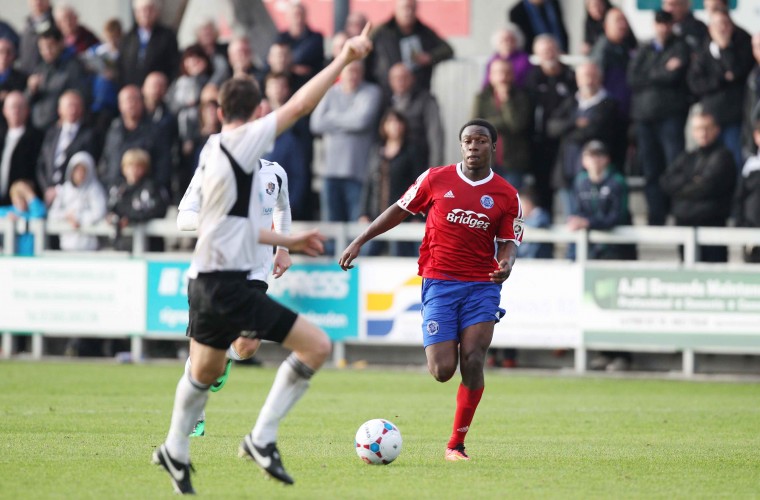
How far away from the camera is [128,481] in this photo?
8.16 meters

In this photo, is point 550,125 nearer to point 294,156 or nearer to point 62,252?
point 294,156

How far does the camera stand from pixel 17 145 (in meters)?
19.3

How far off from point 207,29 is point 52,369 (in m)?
5.05

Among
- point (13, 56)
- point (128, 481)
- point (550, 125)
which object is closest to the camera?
point (128, 481)

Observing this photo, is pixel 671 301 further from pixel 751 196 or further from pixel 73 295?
pixel 73 295

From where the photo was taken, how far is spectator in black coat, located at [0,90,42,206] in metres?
19.2

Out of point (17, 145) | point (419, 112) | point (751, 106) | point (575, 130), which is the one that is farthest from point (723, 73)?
point (17, 145)

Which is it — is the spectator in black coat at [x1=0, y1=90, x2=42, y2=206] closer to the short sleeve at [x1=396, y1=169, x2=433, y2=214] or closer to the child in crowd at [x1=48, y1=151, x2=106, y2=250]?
the child in crowd at [x1=48, y1=151, x2=106, y2=250]

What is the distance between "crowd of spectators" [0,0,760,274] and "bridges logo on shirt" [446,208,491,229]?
6.80m

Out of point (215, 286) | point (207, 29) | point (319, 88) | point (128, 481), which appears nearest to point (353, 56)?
point (319, 88)

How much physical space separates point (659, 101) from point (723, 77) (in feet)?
2.57

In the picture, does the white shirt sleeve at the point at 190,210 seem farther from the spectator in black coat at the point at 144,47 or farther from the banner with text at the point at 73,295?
the spectator in black coat at the point at 144,47

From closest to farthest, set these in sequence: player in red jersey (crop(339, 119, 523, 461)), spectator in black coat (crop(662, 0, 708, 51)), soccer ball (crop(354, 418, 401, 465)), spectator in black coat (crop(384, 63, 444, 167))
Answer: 1. soccer ball (crop(354, 418, 401, 465))
2. player in red jersey (crop(339, 119, 523, 461))
3. spectator in black coat (crop(662, 0, 708, 51))
4. spectator in black coat (crop(384, 63, 444, 167))

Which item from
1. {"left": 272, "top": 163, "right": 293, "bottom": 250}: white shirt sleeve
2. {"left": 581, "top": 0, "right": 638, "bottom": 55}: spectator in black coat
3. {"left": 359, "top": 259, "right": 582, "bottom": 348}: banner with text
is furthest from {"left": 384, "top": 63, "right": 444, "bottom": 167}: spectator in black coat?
{"left": 272, "top": 163, "right": 293, "bottom": 250}: white shirt sleeve
